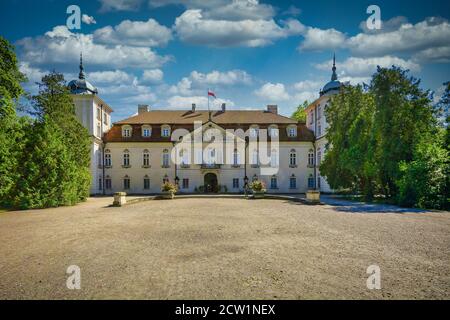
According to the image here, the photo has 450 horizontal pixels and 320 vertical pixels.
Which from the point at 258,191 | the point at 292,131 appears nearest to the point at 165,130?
the point at 292,131

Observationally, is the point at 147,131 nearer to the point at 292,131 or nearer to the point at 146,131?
the point at 146,131

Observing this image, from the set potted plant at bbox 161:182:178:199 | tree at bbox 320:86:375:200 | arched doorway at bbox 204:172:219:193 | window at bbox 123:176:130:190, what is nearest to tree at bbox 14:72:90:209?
potted plant at bbox 161:182:178:199

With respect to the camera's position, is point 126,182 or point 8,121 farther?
point 126,182

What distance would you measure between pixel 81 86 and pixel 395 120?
3551cm

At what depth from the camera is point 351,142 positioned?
27703mm

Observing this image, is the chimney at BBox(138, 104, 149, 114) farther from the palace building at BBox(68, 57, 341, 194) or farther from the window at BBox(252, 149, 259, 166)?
the window at BBox(252, 149, 259, 166)

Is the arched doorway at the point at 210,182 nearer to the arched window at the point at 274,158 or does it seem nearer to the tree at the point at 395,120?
the arched window at the point at 274,158

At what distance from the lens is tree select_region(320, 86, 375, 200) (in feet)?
85.9

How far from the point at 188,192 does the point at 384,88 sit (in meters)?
25.2
